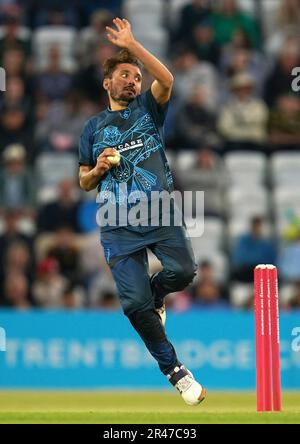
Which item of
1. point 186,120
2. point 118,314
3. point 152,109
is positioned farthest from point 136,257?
point 186,120

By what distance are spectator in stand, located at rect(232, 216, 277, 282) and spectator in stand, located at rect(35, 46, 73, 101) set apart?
3517mm

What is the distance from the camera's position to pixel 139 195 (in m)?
9.18

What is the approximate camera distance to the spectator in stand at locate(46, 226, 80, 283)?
16.3 meters

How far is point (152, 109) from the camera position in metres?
9.30

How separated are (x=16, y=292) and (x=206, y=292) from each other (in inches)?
94.4

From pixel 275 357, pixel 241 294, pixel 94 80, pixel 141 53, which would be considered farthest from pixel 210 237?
pixel 141 53

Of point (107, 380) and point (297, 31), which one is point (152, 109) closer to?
point (107, 380)

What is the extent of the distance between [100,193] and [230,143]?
347 inches

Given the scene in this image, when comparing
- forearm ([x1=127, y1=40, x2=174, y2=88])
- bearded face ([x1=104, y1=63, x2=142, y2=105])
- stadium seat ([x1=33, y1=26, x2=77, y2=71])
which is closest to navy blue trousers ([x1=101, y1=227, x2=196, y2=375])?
bearded face ([x1=104, y1=63, x2=142, y2=105])

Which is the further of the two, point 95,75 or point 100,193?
point 95,75

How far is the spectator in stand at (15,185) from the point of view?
55.2 ft

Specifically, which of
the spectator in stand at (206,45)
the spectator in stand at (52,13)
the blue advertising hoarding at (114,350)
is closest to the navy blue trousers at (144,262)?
the blue advertising hoarding at (114,350)

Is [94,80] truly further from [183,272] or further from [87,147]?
[183,272]

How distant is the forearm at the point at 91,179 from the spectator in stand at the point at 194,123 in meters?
8.58
